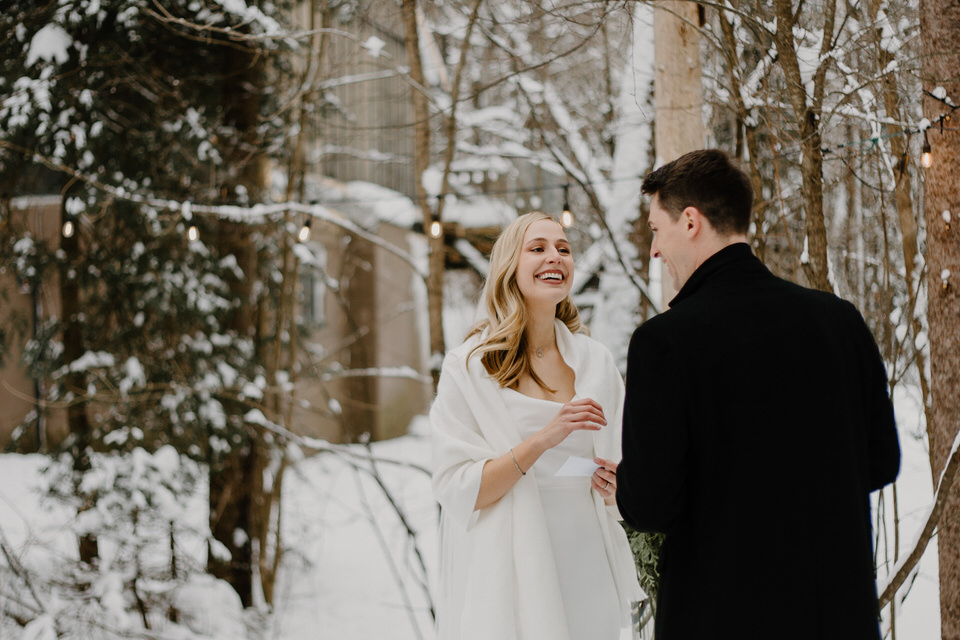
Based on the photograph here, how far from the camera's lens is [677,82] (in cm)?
336

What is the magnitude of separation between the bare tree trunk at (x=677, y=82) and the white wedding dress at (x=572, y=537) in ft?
3.95

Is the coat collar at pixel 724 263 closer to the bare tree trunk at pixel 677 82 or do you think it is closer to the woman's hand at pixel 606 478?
the woman's hand at pixel 606 478

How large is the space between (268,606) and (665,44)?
5773mm

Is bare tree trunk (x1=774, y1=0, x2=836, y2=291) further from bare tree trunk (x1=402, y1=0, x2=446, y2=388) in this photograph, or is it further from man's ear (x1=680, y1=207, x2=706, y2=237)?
bare tree trunk (x1=402, y1=0, x2=446, y2=388)

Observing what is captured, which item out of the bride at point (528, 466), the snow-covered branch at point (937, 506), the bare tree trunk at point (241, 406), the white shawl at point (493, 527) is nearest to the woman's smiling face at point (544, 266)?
the bride at point (528, 466)

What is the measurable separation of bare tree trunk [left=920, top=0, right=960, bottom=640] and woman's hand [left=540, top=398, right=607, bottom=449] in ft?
4.46

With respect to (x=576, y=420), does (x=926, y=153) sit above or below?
above

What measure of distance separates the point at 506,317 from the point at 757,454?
1125 mm

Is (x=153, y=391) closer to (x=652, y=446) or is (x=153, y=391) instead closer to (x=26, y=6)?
(x=26, y=6)

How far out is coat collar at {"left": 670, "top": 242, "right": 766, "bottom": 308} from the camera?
1.55 metres

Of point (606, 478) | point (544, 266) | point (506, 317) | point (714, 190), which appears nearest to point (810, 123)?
point (544, 266)

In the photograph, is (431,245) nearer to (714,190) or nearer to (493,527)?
(493,527)

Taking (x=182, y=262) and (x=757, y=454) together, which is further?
(x=182, y=262)

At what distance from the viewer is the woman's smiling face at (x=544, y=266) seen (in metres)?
2.43
